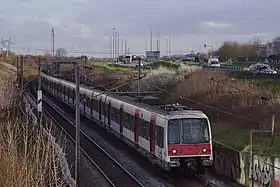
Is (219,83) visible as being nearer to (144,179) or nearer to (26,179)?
(144,179)

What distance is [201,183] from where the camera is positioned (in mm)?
23188

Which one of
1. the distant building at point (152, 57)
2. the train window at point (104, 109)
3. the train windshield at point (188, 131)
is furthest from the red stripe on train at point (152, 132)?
the distant building at point (152, 57)

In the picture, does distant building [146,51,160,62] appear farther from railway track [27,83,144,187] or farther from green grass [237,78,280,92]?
railway track [27,83,144,187]

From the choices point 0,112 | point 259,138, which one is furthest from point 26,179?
point 0,112

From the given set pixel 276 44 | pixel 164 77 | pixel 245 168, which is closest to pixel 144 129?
pixel 245 168

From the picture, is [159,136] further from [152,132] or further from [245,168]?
[245,168]

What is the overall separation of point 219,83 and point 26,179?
28.3 meters

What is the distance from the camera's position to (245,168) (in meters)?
22.7

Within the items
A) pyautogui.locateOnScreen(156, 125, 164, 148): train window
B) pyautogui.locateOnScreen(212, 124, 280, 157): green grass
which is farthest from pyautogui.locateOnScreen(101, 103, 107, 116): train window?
pyautogui.locateOnScreen(156, 125, 164, 148): train window

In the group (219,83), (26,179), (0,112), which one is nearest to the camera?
(26,179)

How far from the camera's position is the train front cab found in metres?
22.8

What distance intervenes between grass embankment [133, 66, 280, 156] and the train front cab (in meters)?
3.52

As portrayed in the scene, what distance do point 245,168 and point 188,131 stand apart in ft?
8.91

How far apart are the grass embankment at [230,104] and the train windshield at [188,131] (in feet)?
11.8
